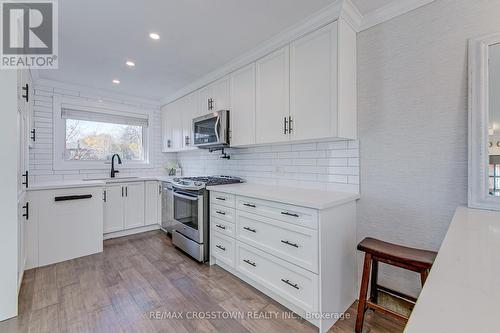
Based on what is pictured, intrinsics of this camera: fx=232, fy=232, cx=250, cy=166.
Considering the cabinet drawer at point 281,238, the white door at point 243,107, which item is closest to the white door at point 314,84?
the white door at point 243,107

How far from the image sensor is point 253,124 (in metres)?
2.66

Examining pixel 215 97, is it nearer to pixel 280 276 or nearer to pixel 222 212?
pixel 222 212

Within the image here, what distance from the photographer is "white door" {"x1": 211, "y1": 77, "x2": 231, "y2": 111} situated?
302 cm

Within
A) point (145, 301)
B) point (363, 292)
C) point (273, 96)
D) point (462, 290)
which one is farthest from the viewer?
point (273, 96)

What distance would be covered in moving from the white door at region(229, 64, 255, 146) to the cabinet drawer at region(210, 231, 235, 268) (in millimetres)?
1119

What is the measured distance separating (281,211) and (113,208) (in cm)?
297

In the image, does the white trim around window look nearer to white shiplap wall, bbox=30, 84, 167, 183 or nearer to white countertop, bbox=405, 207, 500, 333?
white shiplap wall, bbox=30, 84, 167, 183

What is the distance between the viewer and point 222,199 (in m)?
2.57

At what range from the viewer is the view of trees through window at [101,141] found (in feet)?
12.5

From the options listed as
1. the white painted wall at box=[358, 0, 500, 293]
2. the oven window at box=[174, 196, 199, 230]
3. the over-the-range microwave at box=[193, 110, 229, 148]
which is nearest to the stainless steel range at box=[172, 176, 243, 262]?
the oven window at box=[174, 196, 199, 230]

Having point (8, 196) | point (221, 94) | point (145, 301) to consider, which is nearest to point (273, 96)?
point (221, 94)

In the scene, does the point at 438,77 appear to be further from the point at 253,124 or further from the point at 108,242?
the point at 108,242

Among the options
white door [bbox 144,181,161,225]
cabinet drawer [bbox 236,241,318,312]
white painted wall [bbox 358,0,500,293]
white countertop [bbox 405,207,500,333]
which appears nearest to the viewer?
white countertop [bbox 405,207,500,333]

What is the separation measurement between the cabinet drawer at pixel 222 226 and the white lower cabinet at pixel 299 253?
19mm
